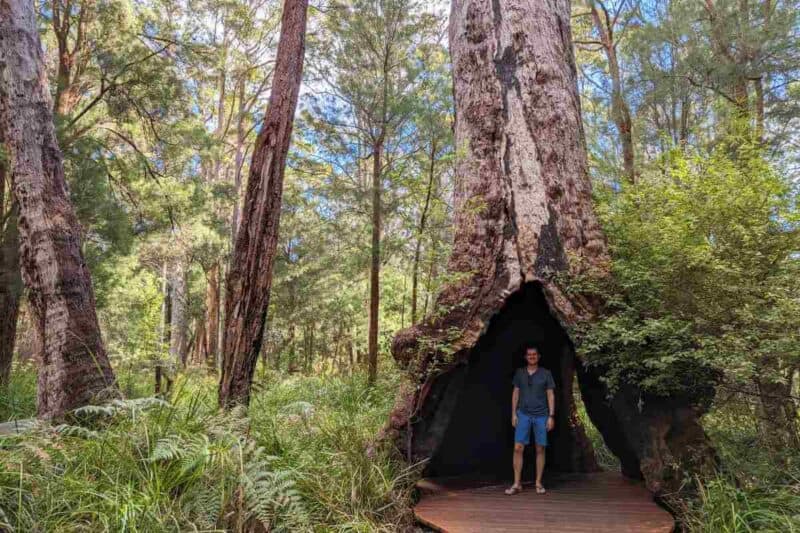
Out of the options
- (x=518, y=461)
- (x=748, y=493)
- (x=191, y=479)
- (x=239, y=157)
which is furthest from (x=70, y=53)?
(x=748, y=493)

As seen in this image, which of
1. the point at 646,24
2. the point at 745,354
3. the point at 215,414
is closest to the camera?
the point at 745,354

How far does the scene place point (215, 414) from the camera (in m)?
4.39

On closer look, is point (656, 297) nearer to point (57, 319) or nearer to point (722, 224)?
point (722, 224)

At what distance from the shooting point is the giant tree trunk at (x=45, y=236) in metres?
5.20

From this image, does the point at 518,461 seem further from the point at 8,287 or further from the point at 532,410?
the point at 8,287

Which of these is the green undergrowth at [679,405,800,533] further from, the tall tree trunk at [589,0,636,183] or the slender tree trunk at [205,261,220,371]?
the slender tree trunk at [205,261,220,371]

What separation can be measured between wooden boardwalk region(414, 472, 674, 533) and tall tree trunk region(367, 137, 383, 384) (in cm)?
382

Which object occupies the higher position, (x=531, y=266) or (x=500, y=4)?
(x=500, y=4)

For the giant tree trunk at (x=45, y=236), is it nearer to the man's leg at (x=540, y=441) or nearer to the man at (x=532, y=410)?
the man at (x=532, y=410)

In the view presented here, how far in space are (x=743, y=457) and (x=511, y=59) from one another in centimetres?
461

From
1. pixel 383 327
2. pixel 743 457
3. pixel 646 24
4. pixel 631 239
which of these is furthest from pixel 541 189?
pixel 383 327

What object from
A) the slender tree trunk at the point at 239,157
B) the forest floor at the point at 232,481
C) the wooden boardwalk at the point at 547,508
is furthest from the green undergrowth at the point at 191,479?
the slender tree trunk at the point at 239,157

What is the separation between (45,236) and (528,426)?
5.61m

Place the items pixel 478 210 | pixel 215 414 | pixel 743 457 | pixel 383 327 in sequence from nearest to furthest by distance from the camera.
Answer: pixel 743 457 < pixel 215 414 < pixel 478 210 < pixel 383 327
